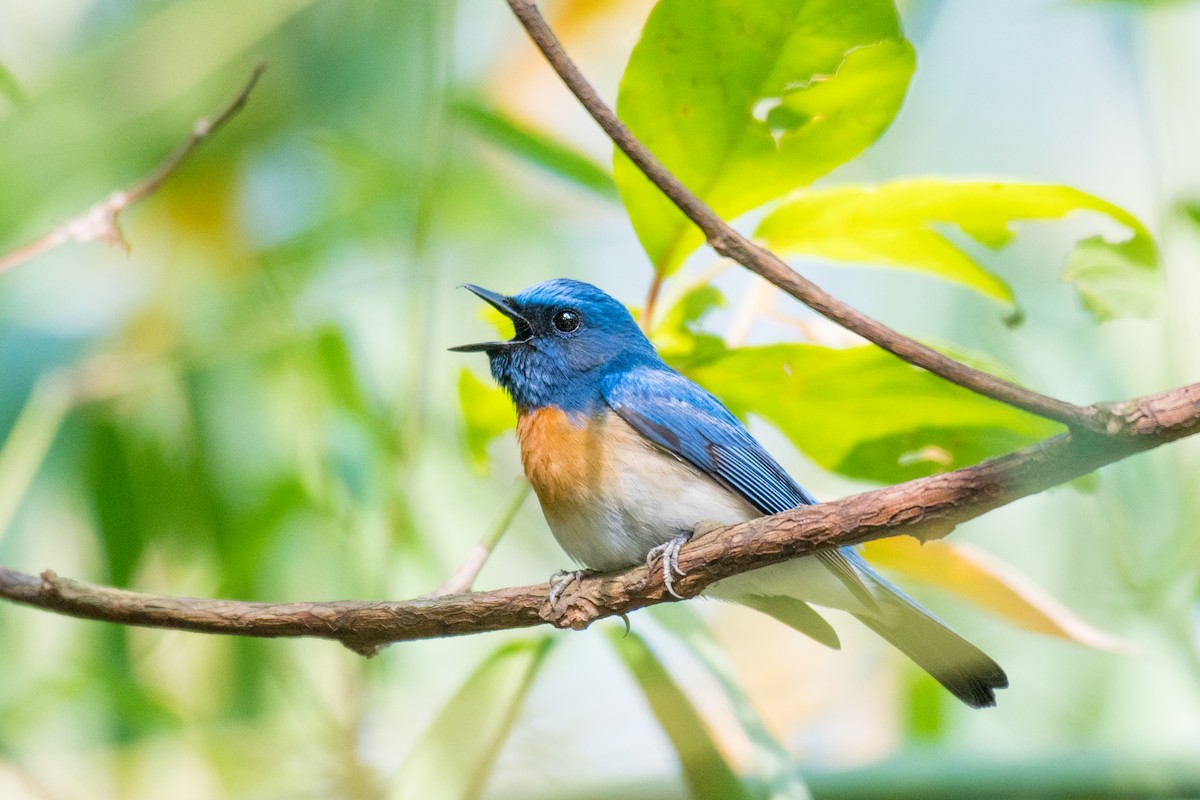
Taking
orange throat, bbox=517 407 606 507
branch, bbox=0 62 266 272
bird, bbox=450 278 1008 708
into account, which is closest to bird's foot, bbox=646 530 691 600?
bird, bbox=450 278 1008 708

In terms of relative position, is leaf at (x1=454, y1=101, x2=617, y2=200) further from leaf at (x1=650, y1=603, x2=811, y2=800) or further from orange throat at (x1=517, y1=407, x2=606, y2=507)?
leaf at (x1=650, y1=603, x2=811, y2=800)

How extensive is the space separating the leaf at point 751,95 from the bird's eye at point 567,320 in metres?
0.71

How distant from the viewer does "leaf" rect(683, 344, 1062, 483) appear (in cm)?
194

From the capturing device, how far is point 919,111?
3502 millimetres

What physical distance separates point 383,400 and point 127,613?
4.22 ft

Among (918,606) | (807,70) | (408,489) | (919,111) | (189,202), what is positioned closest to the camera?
(807,70)

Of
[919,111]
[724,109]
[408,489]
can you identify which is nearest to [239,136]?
[408,489]

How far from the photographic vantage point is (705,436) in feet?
7.82

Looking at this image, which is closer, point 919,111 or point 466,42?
point 466,42

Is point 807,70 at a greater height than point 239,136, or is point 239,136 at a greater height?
point 239,136

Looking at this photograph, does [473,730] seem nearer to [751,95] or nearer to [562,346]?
[562,346]

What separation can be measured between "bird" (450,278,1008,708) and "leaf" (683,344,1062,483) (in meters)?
0.16

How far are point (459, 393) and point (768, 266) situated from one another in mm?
976

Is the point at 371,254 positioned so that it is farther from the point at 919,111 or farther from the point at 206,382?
the point at 919,111
